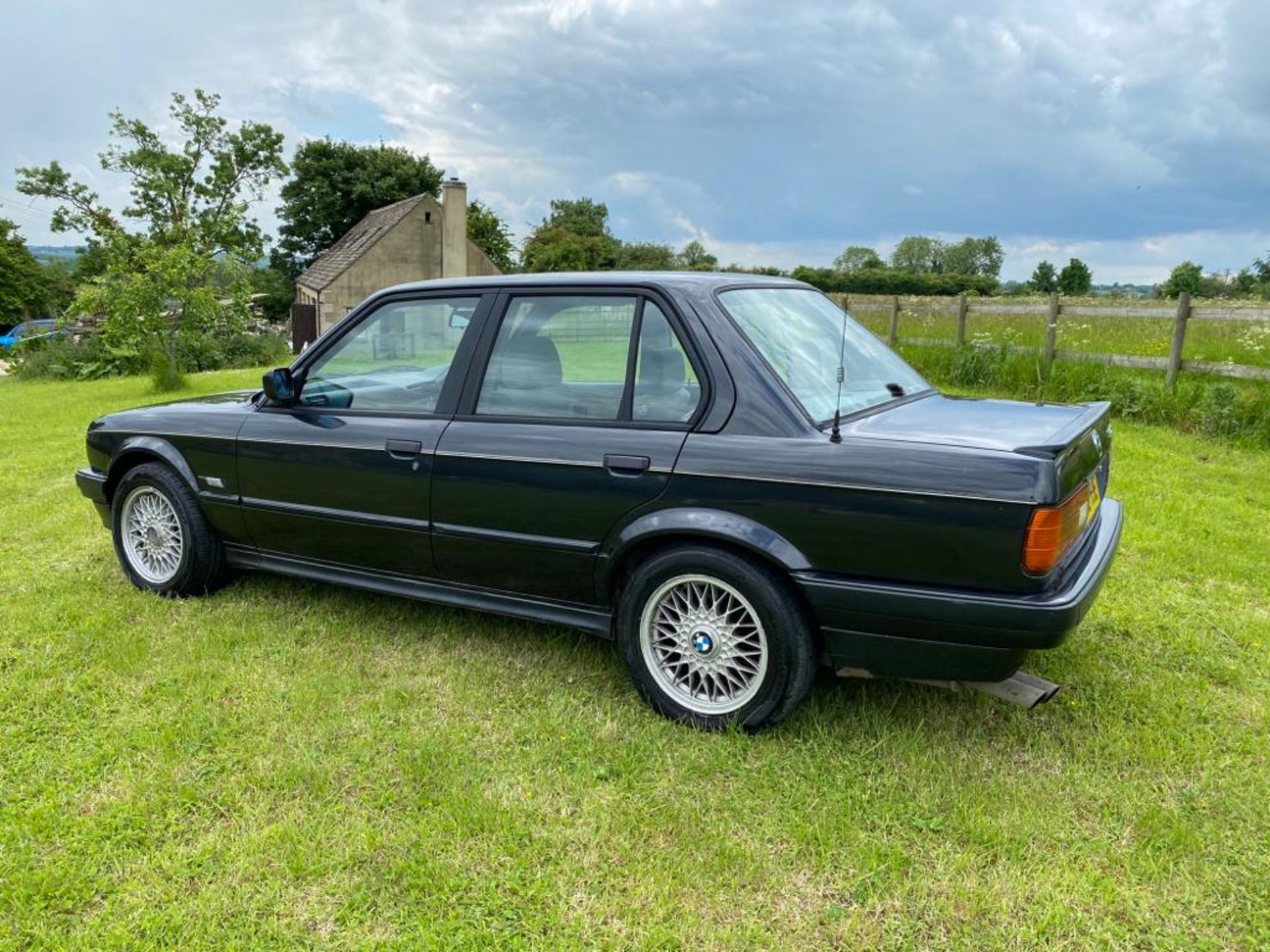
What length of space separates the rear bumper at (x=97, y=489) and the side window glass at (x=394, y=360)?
1517 millimetres

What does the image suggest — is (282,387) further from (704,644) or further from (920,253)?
(920,253)

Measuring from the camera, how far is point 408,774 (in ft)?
9.12

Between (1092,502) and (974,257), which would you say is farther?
(974,257)

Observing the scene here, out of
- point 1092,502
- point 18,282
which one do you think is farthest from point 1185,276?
point 18,282

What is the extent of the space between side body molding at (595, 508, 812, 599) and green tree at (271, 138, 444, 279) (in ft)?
170

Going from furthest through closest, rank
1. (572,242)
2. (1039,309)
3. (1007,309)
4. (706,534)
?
(572,242) < (1007,309) < (1039,309) < (706,534)

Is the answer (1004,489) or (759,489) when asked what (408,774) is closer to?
(759,489)

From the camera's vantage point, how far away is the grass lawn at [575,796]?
2193 mm

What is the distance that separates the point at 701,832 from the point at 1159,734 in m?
1.72

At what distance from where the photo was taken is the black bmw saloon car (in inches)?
101

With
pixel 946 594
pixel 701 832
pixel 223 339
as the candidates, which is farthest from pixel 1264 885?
pixel 223 339

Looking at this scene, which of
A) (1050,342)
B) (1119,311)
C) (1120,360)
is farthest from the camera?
(1050,342)

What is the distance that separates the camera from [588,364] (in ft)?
10.7

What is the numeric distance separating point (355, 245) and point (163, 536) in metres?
41.0
